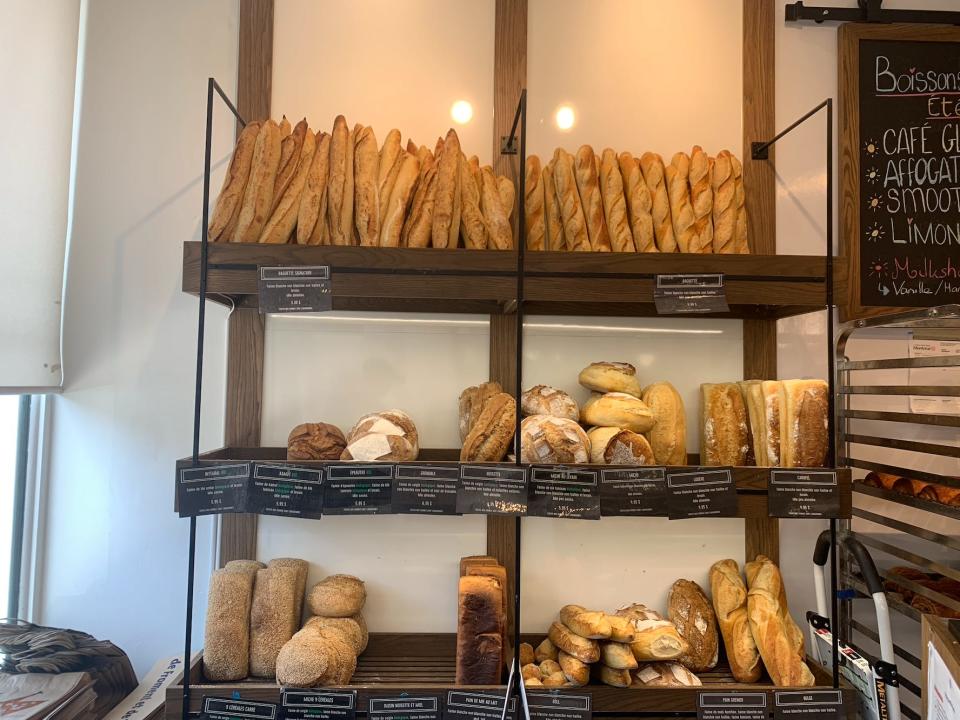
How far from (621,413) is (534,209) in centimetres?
61

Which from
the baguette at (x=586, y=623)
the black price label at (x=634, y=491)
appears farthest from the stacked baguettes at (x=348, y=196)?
the baguette at (x=586, y=623)

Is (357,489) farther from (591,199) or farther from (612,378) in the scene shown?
(591,199)

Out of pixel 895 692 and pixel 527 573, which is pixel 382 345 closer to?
pixel 527 573

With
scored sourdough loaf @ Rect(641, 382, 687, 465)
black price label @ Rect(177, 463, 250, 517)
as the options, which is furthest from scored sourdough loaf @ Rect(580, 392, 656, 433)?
black price label @ Rect(177, 463, 250, 517)

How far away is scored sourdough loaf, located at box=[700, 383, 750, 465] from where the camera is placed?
1.78 meters

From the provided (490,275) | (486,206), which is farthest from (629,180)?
(490,275)

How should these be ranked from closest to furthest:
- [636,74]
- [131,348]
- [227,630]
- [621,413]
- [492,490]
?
1. [492,490]
2. [227,630]
3. [621,413]
4. [131,348]
5. [636,74]

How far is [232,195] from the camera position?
1.63 m

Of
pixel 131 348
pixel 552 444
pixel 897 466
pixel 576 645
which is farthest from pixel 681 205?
pixel 131 348

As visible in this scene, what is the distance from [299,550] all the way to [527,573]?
0.69 metres

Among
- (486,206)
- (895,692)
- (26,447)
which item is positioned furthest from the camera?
(26,447)

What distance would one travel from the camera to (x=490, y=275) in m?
1.61

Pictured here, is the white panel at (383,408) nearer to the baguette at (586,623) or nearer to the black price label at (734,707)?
the baguette at (586,623)

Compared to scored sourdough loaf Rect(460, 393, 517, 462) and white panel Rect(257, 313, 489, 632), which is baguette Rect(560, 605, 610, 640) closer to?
white panel Rect(257, 313, 489, 632)
